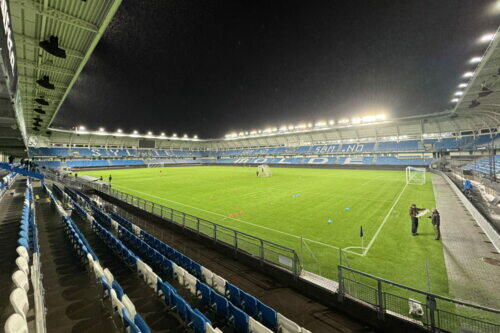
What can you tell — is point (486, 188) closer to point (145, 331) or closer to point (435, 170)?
point (145, 331)

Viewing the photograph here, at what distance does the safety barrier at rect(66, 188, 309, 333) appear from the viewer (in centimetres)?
473

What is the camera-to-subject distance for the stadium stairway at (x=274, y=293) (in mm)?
5582

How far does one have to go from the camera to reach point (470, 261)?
8.47 meters

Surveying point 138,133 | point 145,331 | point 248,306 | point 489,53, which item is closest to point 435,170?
point 489,53

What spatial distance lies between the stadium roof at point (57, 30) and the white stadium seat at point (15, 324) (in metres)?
9.86

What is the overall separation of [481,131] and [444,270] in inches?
2161

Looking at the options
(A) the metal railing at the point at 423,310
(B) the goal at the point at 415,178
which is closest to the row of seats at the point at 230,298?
(A) the metal railing at the point at 423,310

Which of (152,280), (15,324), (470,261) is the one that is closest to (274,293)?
(152,280)

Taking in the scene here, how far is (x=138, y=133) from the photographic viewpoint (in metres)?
82.1

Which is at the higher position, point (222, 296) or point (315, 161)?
point (315, 161)

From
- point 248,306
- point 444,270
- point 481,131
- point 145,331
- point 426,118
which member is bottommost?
point 444,270

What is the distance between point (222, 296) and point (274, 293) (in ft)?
7.19

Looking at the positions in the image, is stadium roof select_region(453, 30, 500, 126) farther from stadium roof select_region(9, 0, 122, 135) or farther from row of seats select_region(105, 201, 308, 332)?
stadium roof select_region(9, 0, 122, 135)

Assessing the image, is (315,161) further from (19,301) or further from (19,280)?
(19,301)
